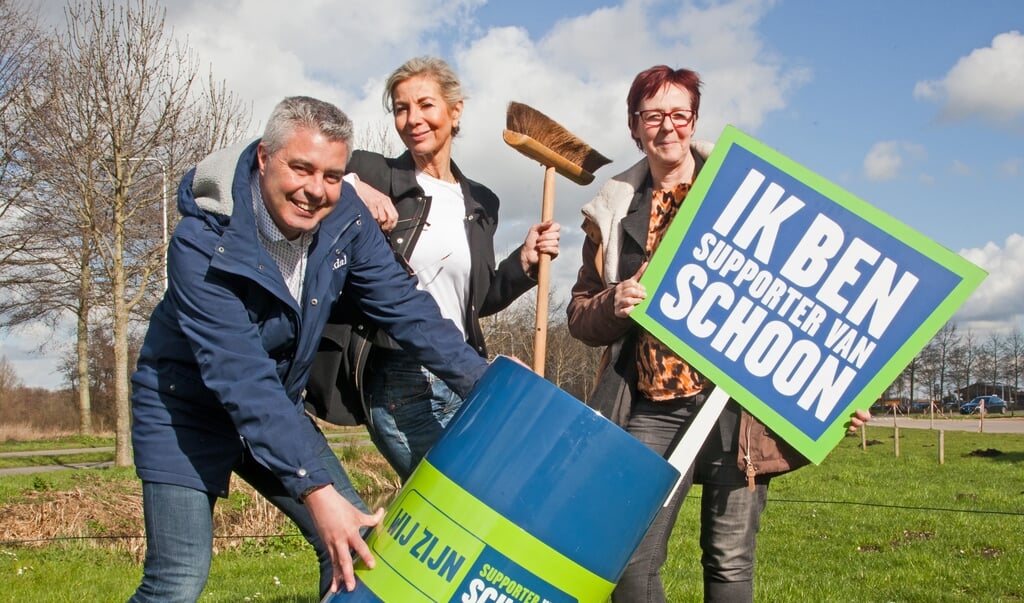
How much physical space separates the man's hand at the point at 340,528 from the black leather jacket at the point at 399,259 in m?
0.66

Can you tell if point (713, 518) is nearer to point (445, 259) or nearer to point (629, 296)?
point (629, 296)

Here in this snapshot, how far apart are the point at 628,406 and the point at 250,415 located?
4.05 ft

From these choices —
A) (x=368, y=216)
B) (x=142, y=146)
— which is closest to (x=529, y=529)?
(x=368, y=216)

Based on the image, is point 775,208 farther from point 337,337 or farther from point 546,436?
point 337,337

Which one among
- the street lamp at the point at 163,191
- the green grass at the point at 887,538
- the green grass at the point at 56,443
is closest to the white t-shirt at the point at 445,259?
the green grass at the point at 887,538

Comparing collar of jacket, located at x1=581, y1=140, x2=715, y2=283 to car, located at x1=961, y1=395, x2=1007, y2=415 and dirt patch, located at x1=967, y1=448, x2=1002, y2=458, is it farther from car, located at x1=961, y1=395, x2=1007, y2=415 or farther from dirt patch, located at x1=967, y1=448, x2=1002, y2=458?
car, located at x1=961, y1=395, x2=1007, y2=415

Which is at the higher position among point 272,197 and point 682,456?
point 272,197

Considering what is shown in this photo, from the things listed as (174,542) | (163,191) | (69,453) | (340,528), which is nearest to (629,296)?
(340,528)

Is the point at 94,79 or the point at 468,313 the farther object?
the point at 94,79

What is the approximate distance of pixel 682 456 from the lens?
2.25 m

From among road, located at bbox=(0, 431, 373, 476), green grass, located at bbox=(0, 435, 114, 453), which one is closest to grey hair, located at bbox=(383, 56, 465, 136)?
road, located at bbox=(0, 431, 373, 476)

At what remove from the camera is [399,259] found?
2.81m

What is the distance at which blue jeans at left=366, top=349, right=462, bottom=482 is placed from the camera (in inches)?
111

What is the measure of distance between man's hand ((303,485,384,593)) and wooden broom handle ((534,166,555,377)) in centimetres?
70
